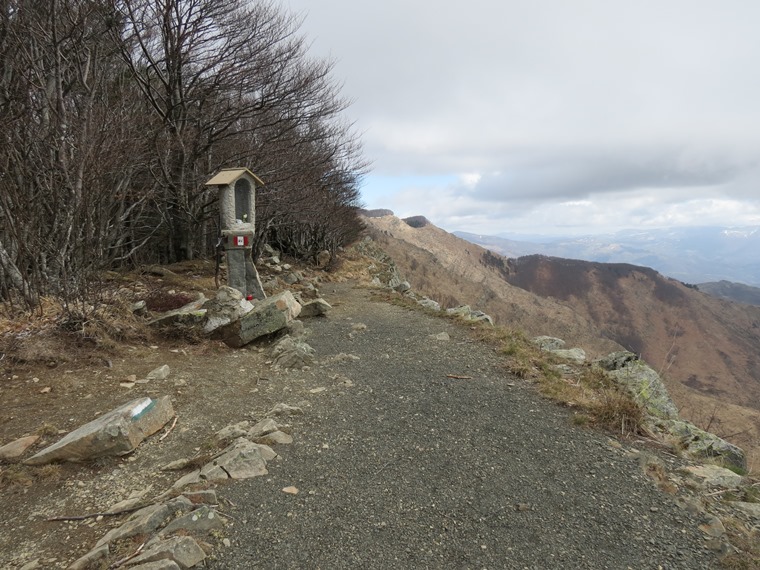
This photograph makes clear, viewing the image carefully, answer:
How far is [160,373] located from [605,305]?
4215 inches

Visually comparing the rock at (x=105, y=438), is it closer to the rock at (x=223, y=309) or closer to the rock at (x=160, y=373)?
the rock at (x=160, y=373)

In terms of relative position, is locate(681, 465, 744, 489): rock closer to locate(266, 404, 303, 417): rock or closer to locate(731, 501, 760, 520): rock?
locate(731, 501, 760, 520): rock

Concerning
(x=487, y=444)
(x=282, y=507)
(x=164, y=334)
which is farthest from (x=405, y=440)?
(x=164, y=334)

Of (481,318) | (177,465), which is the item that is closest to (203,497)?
(177,465)

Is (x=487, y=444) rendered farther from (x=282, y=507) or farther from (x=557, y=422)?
(x=282, y=507)

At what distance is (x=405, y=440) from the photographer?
167 inches

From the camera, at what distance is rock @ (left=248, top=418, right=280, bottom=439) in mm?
4215

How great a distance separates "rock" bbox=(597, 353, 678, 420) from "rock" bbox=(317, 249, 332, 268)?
51.7 feet

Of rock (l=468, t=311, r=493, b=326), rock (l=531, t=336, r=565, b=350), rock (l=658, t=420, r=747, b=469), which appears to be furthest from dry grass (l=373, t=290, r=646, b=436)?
rock (l=531, t=336, r=565, b=350)

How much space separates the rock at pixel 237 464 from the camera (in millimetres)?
3406

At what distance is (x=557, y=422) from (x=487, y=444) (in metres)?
1.10

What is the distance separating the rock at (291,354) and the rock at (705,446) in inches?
206

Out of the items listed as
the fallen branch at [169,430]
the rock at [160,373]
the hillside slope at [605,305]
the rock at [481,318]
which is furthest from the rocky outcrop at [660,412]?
the hillside slope at [605,305]

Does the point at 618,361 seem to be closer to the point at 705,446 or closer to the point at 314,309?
the point at 705,446
